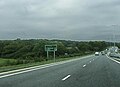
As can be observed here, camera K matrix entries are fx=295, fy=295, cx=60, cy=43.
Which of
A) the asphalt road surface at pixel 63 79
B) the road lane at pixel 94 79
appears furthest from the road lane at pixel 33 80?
the road lane at pixel 94 79

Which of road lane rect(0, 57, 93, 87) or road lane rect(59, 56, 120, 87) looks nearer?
road lane rect(59, 56, 120, 87)

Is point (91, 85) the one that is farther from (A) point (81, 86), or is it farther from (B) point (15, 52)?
(B) point (15, 52)

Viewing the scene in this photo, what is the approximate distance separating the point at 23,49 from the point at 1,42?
31.9 m

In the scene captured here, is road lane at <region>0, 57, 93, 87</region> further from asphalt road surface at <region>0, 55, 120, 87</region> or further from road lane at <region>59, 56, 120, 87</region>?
road lane at <region>59, 56, 120, 87</region>

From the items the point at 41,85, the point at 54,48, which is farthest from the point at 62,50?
the point at 41,85

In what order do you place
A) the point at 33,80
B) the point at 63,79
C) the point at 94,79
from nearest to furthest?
the point at 33,80 < the point at 94,79 < the point at 63,79

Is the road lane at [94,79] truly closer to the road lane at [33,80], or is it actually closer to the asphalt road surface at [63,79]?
the asphalt road surface at [63,79]

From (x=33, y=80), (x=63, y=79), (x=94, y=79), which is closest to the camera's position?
(x=33, y=80)

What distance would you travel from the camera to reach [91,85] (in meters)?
13.7

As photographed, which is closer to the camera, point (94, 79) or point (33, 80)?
point (33, 80)

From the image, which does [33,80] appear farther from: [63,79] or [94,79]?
[94,79]

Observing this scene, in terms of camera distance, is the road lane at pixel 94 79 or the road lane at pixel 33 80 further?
the road lane at pixel 33 80

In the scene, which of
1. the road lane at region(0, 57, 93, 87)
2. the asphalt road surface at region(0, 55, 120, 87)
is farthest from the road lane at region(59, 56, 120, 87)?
the road lane at region(0, 57, 93, 87)

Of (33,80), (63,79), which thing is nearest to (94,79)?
(63,79)
